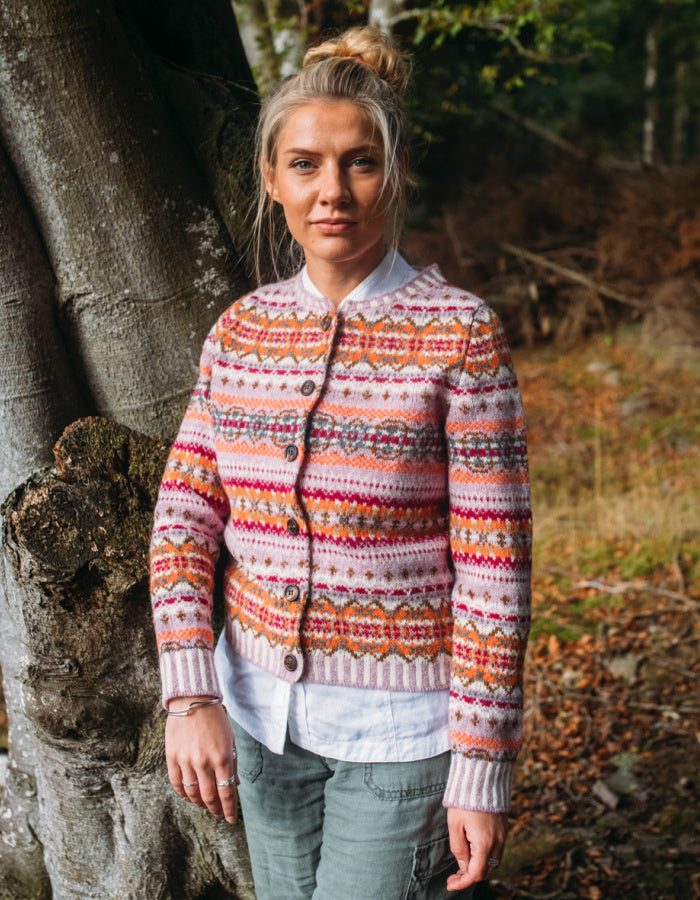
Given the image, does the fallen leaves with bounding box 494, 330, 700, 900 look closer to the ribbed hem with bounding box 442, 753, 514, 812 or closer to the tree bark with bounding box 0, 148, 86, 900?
the ribbed hem with bounding box 442, 753, 514, 812

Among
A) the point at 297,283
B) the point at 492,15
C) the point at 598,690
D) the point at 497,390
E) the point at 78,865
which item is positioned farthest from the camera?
the point at 492,15

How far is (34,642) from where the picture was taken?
5.85 feet

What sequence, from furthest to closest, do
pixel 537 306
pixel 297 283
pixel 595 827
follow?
1. pixel 537 306
2. pixel 595 827
3. pixel 297 283

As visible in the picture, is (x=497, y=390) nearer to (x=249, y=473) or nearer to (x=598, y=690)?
(x=249, y=473)

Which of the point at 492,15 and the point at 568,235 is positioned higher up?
the point at 492,15

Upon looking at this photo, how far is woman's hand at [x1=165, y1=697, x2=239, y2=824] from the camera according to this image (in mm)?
1481

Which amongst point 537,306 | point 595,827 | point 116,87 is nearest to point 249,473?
point 116,87

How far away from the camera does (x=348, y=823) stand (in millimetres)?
1496

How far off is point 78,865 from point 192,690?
841 millimetres

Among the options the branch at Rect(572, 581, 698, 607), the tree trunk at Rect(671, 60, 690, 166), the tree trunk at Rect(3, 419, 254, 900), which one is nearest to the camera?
the tree trunk at Rect(3, 419, 254, 900)

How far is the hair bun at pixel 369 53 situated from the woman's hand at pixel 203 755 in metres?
1.21

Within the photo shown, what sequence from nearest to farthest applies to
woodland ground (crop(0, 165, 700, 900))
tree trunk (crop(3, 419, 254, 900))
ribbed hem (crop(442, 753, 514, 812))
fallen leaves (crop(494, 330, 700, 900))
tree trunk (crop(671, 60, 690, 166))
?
ribbed hem (crop(442, 753, 514, 812)) < tree trunk (crop(3, 419, 254, 900)) < fallen leaves (crop(494, 330, 700, 900)) < woodland ground (crop(0, 165, 700, 900)) < tree trunk (crop(671, 60, 690, 166))

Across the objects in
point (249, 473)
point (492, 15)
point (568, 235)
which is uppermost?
point (492, 15)

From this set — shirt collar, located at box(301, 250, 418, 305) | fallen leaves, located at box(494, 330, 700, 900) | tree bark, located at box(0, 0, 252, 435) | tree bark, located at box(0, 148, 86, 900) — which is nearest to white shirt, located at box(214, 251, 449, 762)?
shirt collar, located at box(301, 250, 418, 305)
